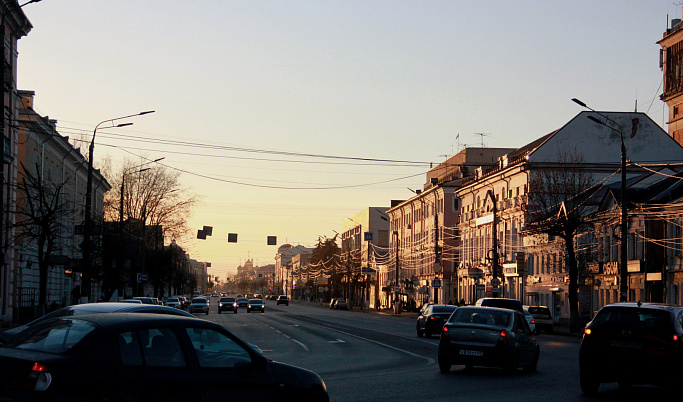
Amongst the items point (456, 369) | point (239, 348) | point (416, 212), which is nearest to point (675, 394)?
point (456, 369)

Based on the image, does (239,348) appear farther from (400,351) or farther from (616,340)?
(400,351)

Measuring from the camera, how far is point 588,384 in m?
15.7

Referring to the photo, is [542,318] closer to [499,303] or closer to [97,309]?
[499,303]

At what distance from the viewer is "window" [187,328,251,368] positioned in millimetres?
8812

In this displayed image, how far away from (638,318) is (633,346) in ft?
1.80

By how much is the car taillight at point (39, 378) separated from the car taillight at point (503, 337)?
1325 cm

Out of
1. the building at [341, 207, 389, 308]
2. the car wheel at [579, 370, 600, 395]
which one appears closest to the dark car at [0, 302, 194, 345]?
the car wheel at [579, 370, 600, 395]

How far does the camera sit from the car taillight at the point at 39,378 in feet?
24.8

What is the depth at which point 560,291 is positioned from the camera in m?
66.0

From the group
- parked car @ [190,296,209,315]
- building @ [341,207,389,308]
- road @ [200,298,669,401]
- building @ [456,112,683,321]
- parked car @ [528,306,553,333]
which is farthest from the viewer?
building @ [341,207,389,308]

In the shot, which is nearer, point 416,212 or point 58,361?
point 58,361

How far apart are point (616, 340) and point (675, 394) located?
6.31 feet

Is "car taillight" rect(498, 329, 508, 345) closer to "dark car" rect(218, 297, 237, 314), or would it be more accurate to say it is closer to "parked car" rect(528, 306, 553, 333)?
"parked car" rect(528, 306, 553, 333)

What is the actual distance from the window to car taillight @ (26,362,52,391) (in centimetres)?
157
